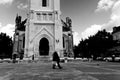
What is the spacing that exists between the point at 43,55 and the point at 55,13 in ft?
38.5

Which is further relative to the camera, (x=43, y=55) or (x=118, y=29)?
(x=118, y=29)

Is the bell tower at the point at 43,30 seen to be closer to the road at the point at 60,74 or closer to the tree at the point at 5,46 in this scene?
the tree at the point at 5,46

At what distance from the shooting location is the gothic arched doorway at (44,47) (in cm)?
Result: 3800

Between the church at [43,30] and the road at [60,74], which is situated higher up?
the church at [43,30]

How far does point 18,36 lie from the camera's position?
4322 centimetres

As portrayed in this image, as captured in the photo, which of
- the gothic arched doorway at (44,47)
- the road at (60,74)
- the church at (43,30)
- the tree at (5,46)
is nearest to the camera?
the road at (60,74)

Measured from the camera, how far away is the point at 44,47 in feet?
128

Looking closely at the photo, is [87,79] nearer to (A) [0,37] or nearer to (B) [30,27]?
(B) [30,27]

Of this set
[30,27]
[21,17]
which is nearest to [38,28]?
[30,27]

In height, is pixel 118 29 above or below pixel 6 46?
above

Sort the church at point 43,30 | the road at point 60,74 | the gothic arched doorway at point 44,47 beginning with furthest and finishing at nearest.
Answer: the gothic arched doorway at point 44,47, the church at point 43,30, the road at point 60,74

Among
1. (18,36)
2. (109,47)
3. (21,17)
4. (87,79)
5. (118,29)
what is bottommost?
(87,79)

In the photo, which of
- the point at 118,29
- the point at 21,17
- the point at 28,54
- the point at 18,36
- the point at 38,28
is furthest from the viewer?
the point at 118,29

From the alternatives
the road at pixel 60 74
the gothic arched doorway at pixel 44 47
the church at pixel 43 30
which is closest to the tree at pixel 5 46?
the church at pixel 43 30
